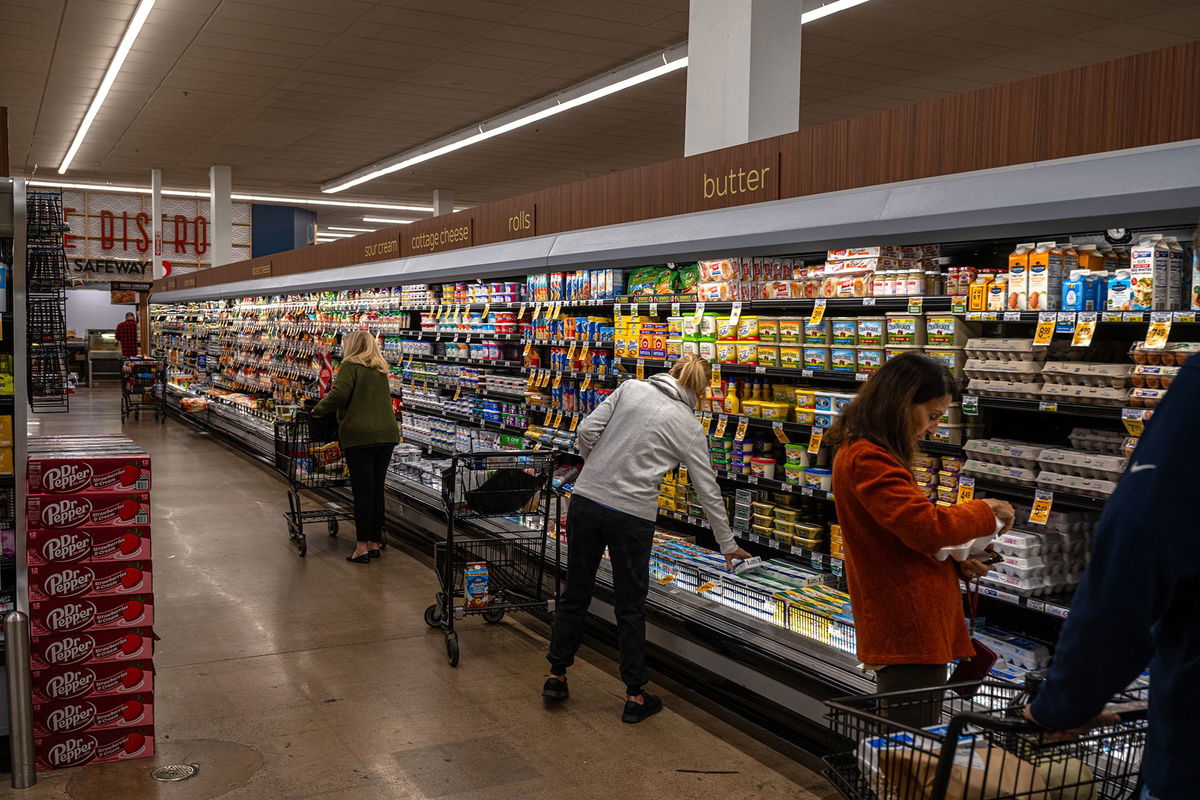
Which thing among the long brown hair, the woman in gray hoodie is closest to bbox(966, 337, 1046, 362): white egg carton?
the long brown hair

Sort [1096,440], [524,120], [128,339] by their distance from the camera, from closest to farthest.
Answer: [1096,440]
[524,120]
[128,339]

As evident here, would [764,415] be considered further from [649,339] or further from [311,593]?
[311,593]

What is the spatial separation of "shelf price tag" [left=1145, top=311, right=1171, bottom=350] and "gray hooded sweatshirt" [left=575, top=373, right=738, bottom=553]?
1.73m

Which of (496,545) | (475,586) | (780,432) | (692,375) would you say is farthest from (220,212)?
(692,375)

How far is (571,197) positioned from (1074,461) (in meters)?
3.63

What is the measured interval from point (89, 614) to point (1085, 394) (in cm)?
373

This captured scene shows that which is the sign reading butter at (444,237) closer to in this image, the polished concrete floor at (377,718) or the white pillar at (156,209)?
the polished concrete floor at (377,718)

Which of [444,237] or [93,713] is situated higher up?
[444,237]

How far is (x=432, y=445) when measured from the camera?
845cm

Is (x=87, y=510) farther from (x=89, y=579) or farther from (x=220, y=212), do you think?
(x=220, y=212)

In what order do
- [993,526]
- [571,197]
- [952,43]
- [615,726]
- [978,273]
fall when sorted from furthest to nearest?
[952,43] < [571,197] < [615,726] < [978,273] < [993,526]

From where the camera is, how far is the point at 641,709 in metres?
4.31

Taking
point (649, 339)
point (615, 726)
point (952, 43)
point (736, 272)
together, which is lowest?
point (615, 726)

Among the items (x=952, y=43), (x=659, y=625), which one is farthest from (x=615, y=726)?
(x=952, y=43)
